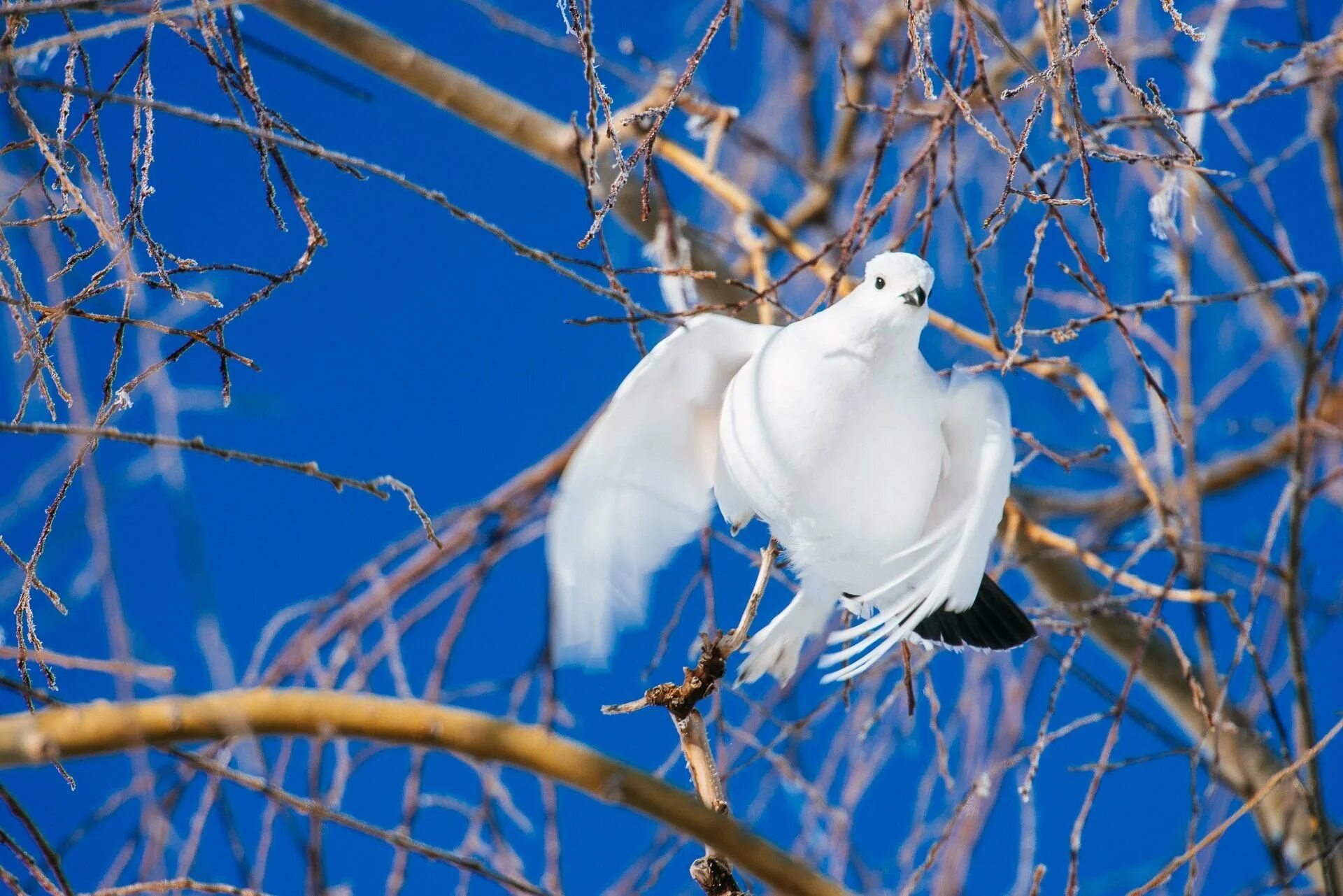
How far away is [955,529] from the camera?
1.65m

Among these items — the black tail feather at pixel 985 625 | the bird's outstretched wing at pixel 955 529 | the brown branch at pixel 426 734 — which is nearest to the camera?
the brown branch at pixel 426 734

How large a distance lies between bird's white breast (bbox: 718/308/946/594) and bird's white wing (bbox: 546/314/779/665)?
7 centimetres

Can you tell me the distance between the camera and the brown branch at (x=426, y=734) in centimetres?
75

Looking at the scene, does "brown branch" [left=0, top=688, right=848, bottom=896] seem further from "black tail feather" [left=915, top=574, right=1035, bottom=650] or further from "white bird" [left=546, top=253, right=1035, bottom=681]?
"black tail feather" [left=915, top=574, right=1035, bottom=650]

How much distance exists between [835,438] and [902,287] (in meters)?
0.21

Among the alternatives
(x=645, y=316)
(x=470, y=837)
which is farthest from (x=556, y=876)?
(x=645, y=316)

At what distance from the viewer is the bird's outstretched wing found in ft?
4.93

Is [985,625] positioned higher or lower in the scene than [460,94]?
lower

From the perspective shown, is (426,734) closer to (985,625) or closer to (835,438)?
(835,438)

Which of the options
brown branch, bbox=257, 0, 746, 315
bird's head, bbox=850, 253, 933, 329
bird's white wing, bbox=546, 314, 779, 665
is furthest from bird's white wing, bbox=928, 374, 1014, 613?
brown branch, bbox=257, 0, 746, 315

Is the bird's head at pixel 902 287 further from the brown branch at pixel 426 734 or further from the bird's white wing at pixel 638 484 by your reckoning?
the brown branch at pixel 426 734

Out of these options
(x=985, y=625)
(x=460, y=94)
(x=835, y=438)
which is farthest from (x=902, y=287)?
(x=460, y=94)

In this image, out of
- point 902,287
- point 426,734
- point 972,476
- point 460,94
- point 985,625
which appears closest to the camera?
point 426,734

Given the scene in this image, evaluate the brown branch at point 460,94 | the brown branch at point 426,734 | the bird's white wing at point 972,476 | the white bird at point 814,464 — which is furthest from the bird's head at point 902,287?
the brown branch at point 426,734
